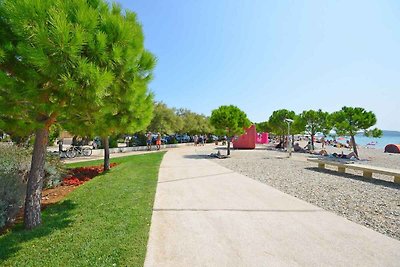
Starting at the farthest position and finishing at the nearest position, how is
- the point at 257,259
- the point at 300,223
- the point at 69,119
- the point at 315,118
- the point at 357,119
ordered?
the point at 315,118
the point at 357,119
the point at 300,223
the point at 69,119
the point at 257,259

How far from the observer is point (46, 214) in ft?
16.5

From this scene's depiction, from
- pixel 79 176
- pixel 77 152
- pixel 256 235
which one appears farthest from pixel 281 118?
pixel 256 235

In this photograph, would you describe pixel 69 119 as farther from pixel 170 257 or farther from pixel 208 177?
pixel 208 177

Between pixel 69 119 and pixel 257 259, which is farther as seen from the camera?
pixel 69 119

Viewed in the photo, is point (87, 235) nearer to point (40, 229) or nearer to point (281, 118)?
point (40, 229)

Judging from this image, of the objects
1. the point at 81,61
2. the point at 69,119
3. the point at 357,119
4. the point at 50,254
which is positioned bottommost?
the point at 50,254

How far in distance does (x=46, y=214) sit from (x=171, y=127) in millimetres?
23097

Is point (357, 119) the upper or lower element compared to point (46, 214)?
upper

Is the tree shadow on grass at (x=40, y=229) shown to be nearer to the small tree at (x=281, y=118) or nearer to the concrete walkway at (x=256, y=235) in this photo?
the concrete walkway at (x=256, y=235)

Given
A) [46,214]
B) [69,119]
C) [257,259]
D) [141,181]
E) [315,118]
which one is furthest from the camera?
[315,118]

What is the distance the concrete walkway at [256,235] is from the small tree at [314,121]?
24.1 m

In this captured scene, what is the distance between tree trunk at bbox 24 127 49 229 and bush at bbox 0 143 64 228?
1.56 feet

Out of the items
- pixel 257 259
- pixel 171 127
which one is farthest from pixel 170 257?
pixel 171 127

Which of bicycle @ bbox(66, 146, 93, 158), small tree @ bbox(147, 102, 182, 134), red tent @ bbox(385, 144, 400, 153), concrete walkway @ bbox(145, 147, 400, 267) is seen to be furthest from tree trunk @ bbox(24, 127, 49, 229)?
red tent @ bbox(385, 144, 400, 153)
